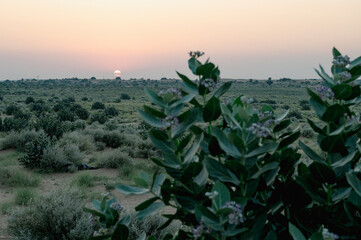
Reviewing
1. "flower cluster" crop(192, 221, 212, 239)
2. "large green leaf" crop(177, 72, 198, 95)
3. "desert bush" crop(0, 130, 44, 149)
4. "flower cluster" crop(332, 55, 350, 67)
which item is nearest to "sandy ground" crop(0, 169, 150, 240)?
"desert bush" crop(0, 130, 44, 149)

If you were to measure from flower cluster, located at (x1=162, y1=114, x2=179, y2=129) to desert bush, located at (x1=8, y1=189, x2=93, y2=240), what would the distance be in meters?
4.86

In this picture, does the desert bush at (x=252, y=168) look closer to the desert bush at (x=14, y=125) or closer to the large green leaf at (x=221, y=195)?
the large green leaf at (x=221, y=195)

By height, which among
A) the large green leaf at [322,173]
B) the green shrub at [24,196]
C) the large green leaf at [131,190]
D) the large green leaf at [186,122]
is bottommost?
the green shrub at [24,196]

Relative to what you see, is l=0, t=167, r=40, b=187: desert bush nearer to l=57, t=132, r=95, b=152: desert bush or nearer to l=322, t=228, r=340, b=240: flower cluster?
l=57, t=132, r=95, b=152: desert bush

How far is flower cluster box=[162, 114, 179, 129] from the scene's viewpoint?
1171mm

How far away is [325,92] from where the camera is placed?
123 centimetres

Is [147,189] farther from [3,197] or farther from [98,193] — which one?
[3,197]

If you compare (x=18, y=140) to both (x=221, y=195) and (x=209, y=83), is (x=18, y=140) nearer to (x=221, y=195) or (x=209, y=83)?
Result: (x=209, y=83)

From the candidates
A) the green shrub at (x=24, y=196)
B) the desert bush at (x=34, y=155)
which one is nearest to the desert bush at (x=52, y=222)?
the green shrub at (x=24, y=196)

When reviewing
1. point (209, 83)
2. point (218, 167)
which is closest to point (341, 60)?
point (209, 83)

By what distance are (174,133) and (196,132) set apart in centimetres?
16

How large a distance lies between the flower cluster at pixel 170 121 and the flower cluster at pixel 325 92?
56 cm

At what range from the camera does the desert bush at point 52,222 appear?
18.3 ft

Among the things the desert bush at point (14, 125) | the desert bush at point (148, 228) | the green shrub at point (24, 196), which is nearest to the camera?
the desert bush at point (148, 228)
